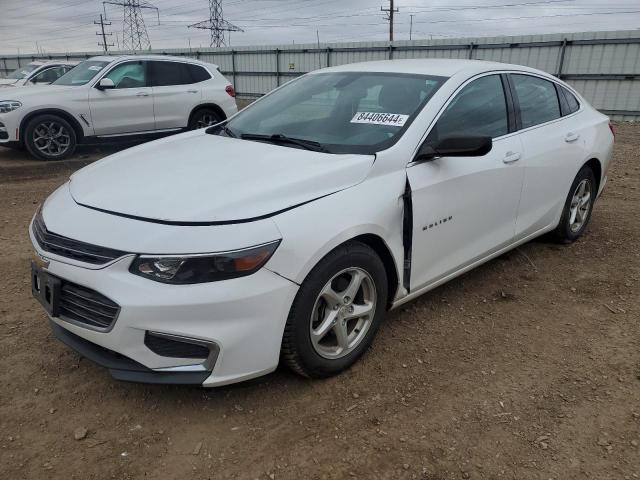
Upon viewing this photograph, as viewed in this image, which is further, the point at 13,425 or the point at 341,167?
the point at 341,167

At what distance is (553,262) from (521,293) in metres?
0.79

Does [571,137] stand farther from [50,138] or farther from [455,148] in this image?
[50,138]

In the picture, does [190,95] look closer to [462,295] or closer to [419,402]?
[462,295]

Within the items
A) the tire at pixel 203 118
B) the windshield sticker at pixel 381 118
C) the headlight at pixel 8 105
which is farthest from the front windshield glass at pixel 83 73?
the windshield sticker at pixel 381 118

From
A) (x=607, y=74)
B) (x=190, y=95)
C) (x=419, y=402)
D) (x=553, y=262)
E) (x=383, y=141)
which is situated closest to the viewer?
(x=419, y=402)

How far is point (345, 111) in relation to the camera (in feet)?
11.3

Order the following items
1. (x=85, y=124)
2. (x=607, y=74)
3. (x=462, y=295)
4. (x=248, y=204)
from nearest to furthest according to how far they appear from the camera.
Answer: (x=248, y=204) < (x=462, y=295) < (x=85, y=124) < (x=607, y=74)

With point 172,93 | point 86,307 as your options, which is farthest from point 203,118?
point 86,307

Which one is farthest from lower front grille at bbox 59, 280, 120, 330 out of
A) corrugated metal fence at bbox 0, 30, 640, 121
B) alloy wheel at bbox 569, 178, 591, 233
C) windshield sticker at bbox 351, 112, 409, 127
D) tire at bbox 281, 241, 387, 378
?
corrugated metal fence at bbox 0, 30, 640, 121

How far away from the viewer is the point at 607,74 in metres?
14.5

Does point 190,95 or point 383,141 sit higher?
point 383,141


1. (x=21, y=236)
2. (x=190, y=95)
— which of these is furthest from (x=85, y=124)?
(x=21, y=236)

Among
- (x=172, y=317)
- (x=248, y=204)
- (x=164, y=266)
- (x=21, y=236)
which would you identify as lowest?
(x=21, y=236)

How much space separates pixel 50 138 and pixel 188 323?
308 inches
